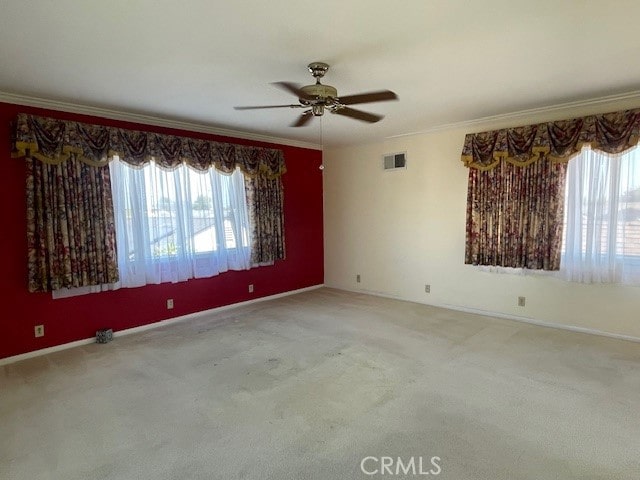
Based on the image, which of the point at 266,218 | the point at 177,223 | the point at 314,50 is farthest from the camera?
the point at 266,218

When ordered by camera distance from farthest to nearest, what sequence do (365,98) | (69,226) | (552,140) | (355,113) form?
1. (552,140)
2. (69,226)
3. (355,113)
4. (365,98)

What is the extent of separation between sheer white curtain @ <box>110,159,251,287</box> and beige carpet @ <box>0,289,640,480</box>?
855 millimetres

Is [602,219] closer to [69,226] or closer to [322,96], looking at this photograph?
[322,96]

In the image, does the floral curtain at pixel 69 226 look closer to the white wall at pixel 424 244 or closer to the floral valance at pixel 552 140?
the white wall at pixel 424 244

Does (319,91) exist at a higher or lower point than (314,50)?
lower

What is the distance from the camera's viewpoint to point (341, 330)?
14.0ft

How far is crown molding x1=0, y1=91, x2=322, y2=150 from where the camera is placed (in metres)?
3.46

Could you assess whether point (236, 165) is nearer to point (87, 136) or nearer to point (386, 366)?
point (87, 136)

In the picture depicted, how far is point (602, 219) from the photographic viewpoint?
3.77 meters

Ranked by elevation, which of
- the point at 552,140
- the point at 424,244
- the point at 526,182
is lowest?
the point at 424,244

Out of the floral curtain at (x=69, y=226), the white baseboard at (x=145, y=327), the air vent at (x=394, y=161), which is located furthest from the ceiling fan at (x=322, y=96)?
the white baseboard at (x=145, y=327)

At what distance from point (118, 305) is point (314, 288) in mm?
3244

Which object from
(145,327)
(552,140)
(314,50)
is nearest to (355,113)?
(314,50)

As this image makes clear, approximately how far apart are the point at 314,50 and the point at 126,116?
2.68m
